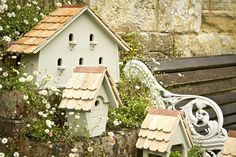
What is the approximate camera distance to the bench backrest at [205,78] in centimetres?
462

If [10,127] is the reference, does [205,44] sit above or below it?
above

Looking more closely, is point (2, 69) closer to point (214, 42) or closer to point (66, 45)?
point (66, 45)

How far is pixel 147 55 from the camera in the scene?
5.07m

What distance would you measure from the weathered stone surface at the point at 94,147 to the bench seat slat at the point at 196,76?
1124 mm

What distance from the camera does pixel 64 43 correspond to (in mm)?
3553

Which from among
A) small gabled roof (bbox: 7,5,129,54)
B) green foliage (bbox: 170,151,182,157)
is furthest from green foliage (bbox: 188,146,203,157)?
small gabled roof (bbox: 7,5,129,54)

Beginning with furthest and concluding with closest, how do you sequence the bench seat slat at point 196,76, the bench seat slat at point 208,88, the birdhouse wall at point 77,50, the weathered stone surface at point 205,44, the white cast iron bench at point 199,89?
the weathered stone surface at point 205,44
the bench seat slat at point 208,88
the bench seat slat at point 196,76
the white cast iron bench at point 199,89
the birdhouse wall at point 77,50

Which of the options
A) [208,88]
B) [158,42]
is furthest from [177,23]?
[208,88]

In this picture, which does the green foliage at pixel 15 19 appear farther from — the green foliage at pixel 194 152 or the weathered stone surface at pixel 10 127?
the green foliage at pixel 194 152

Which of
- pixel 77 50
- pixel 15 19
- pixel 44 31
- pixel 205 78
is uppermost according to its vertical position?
pixel 15 19

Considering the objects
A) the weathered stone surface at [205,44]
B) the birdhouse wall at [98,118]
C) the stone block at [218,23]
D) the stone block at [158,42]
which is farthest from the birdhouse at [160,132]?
the stone block at [218,23]

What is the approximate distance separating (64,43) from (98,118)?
24.8 inches

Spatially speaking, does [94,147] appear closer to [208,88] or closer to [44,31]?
[44,31]

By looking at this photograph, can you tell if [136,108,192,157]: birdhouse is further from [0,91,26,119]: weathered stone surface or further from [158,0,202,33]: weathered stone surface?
[158,0,202,33]: weathered stone surface
